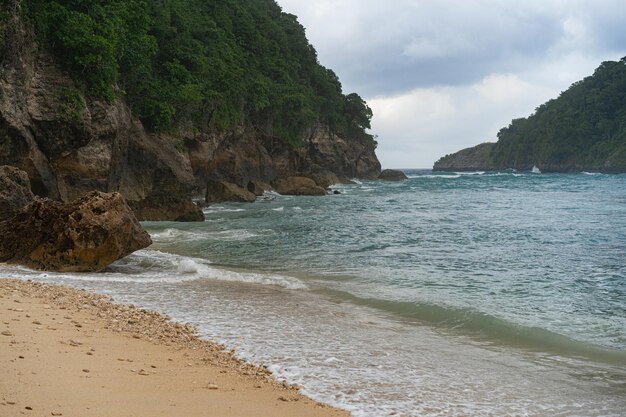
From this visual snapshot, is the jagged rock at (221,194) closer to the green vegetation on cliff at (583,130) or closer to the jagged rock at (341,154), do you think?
the jagged rock at (341,154)

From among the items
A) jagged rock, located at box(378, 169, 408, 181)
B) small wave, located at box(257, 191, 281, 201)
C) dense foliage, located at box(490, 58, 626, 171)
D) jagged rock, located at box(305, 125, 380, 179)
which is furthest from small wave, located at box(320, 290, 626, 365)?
dense foliage, located at box(490, 58, 626, 171)

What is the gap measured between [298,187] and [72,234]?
37.8m

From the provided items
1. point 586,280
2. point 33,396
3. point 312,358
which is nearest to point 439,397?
point 312,358

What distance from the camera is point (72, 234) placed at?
11727 mm

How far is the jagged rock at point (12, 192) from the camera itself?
548 inches

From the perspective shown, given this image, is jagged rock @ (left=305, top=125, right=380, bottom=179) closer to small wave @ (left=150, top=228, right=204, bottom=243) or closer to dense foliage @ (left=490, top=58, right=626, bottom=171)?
small wave @ (left=150, top=228, right=204, bottom=243)

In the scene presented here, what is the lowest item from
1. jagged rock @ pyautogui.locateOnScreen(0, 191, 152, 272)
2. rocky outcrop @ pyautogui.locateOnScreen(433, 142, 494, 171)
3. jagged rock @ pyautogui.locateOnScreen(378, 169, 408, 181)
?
jagged rock @ pyautogui.locateOnScreen(0, 191, 152, 272)

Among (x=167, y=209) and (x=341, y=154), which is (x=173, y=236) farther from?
(x=341, y=154)

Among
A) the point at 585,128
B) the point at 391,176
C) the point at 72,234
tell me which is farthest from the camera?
the point at 585,128

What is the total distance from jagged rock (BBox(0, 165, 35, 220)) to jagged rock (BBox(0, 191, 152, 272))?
1.47 meters

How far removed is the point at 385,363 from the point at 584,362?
2.61 m

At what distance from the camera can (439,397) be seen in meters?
5.57

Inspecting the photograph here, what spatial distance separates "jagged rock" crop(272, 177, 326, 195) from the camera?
4891 centimetres

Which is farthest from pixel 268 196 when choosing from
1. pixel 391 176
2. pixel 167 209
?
pixel 391 176
